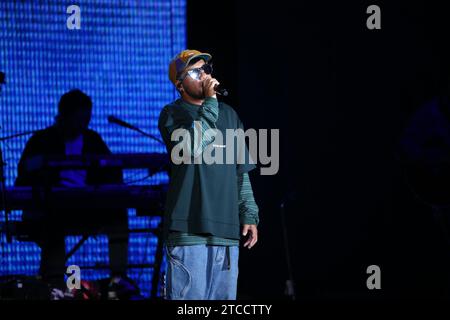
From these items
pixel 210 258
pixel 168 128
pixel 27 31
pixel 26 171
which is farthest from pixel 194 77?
pixel 27 31

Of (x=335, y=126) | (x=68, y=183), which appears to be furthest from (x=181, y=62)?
(x=335, y=126)

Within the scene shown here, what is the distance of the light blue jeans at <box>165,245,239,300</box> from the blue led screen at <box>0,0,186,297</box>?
11.4 ft

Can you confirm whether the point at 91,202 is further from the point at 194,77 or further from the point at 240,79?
the point at 194,77

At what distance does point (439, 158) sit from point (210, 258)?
2.15 metres

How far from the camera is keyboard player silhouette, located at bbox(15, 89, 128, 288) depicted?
5.80 m

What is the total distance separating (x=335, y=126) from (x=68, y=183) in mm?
2052

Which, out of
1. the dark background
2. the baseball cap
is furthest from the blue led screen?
the baseball cap

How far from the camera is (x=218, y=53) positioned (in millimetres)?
6719

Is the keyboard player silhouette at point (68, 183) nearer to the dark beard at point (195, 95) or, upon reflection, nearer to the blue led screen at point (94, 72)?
the blue led screen at point (94, 72)

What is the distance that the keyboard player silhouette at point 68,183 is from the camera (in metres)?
5.80

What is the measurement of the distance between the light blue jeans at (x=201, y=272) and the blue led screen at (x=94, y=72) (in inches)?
137

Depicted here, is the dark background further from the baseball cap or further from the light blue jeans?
the light blue jeans

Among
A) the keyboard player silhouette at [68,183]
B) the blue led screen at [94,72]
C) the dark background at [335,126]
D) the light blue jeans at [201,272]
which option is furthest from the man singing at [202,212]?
the blue led screen at [94,72]

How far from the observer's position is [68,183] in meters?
6.05
